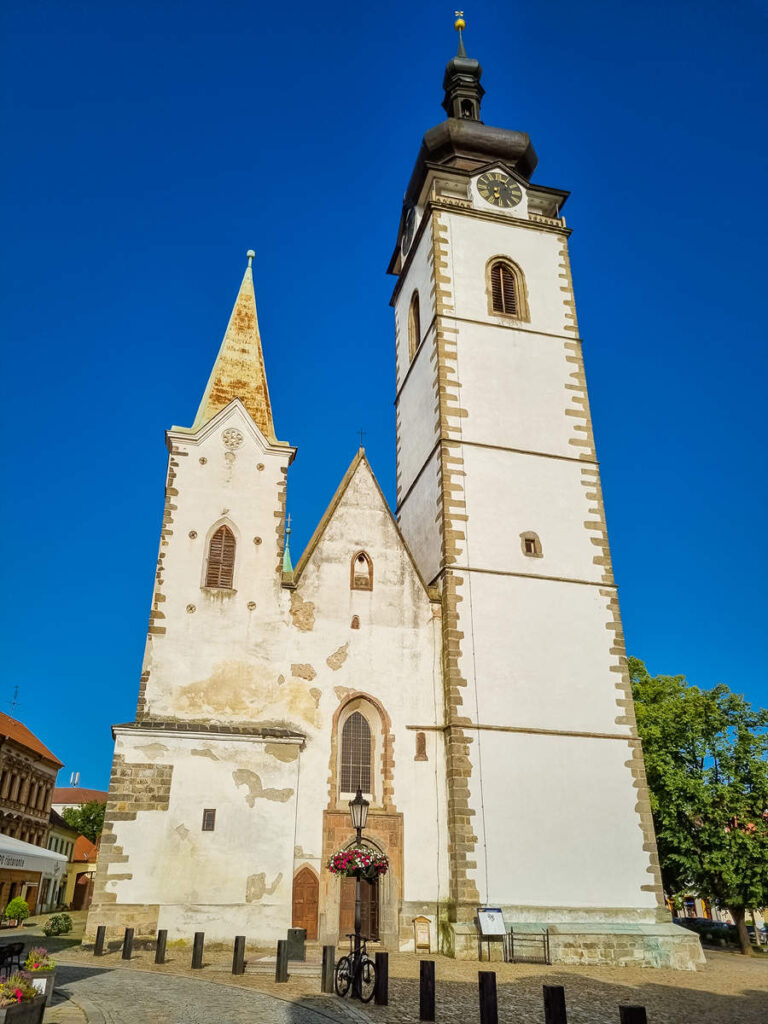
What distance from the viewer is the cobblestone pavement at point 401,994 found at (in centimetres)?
1013

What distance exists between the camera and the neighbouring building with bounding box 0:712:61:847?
3875 centimetres

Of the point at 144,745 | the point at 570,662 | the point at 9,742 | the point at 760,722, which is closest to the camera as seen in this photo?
the point at 144,745

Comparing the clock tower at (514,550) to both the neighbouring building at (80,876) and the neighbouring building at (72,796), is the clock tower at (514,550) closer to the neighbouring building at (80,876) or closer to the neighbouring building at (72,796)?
the neighbouring building at (80,876)

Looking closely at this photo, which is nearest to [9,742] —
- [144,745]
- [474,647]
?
[144,745]

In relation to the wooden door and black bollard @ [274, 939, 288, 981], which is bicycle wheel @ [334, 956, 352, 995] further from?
the wooden door

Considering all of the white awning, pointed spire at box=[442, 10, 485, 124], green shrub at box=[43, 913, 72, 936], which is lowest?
green shrub at box=[43, 913, 72, 936]

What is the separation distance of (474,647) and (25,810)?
32345 mm

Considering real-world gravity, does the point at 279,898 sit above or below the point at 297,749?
below

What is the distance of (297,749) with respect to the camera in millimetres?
18469

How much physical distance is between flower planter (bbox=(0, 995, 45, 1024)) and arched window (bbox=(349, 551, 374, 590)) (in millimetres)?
13079

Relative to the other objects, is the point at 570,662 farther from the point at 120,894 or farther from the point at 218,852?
the point at 120,894

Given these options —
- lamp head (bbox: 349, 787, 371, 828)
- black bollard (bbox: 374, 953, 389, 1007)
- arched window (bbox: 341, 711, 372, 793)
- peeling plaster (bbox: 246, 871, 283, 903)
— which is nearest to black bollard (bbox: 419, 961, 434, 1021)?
black bollard (bbox: 374, 953, 389, 1007)

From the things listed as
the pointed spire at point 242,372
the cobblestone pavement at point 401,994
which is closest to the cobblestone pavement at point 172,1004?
the cobblestone pavement at point 401,994

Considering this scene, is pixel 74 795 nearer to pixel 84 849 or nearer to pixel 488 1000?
pixel 84 849
